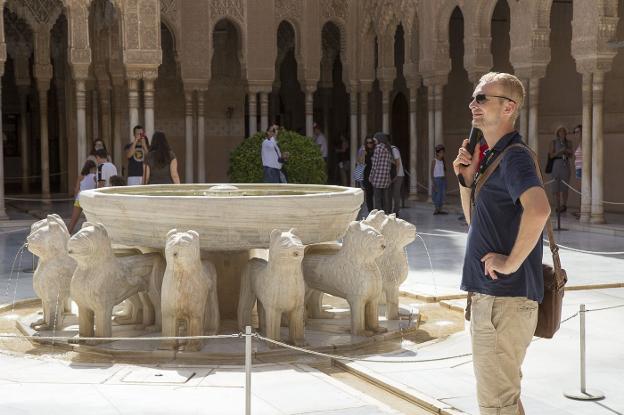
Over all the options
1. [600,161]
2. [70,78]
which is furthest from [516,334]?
[70,78]

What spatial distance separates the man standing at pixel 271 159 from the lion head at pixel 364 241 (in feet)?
31.2

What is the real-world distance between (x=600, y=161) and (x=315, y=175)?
16.8 ft

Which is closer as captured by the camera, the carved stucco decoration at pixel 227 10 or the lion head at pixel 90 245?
the lion head at pixel 90 245

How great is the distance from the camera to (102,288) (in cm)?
639

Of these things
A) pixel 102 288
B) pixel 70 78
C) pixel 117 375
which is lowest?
pixel 117 375

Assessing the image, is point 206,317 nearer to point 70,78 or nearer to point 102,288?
point 102,288

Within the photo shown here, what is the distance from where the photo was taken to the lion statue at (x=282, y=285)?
20.0 feet

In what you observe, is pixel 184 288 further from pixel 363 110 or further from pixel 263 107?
pixel 363 110

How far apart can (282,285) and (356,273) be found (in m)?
0.62

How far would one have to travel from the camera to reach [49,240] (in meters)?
6.93

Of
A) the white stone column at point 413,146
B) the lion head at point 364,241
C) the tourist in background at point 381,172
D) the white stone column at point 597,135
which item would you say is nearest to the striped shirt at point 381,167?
the tourist in background at point 381,172

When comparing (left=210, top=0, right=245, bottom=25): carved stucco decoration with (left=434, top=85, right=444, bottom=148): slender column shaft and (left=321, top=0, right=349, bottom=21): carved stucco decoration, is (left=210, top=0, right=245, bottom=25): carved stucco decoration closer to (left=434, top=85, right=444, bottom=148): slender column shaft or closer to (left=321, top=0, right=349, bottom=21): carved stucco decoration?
(left=321, top=0, right=349, bottom=21): carved stucco decoration

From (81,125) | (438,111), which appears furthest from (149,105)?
(438,111)

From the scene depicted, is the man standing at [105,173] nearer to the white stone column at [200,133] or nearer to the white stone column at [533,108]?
the white stone column at [533,108]
